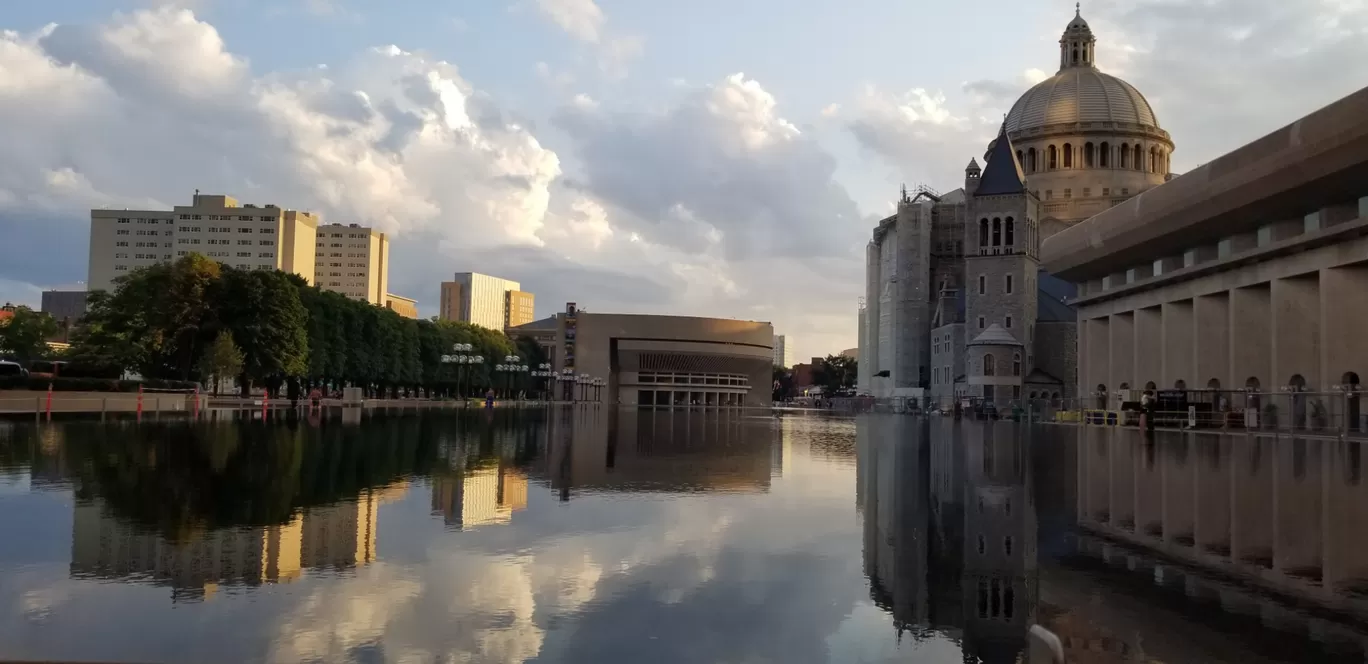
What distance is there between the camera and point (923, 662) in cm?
594

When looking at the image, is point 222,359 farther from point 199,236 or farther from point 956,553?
point 199,236

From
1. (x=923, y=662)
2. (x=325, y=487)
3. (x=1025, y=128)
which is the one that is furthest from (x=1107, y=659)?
(x=1025, y=128)

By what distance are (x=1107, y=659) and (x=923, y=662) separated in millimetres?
1044

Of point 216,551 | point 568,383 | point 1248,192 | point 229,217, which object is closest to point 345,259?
point 229,217

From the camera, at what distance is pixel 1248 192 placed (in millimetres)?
44375

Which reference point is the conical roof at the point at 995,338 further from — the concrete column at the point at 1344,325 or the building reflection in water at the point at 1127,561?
the building reflection in water at the point at 1127,561

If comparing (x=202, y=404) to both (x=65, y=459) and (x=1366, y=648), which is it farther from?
(x=1366, y=648)

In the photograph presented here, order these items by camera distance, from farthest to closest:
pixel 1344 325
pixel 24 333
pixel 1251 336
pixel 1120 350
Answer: pixel 24 333 → pixel 1120 350 → pixel 1251 336 → pixel 1344 325

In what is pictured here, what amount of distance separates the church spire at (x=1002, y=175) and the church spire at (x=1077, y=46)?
20.5 metres

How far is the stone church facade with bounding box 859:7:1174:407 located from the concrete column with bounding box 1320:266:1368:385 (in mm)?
34737

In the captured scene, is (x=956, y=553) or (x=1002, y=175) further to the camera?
(x=1002, y=175)

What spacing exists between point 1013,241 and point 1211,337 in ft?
111

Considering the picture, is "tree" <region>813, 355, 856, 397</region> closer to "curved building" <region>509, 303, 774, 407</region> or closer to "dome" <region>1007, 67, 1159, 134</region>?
"curved building" <region>509, 303, 774, 407</region>

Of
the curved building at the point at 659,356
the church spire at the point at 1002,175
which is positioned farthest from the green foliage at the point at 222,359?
the curved building at the point at 659,356
